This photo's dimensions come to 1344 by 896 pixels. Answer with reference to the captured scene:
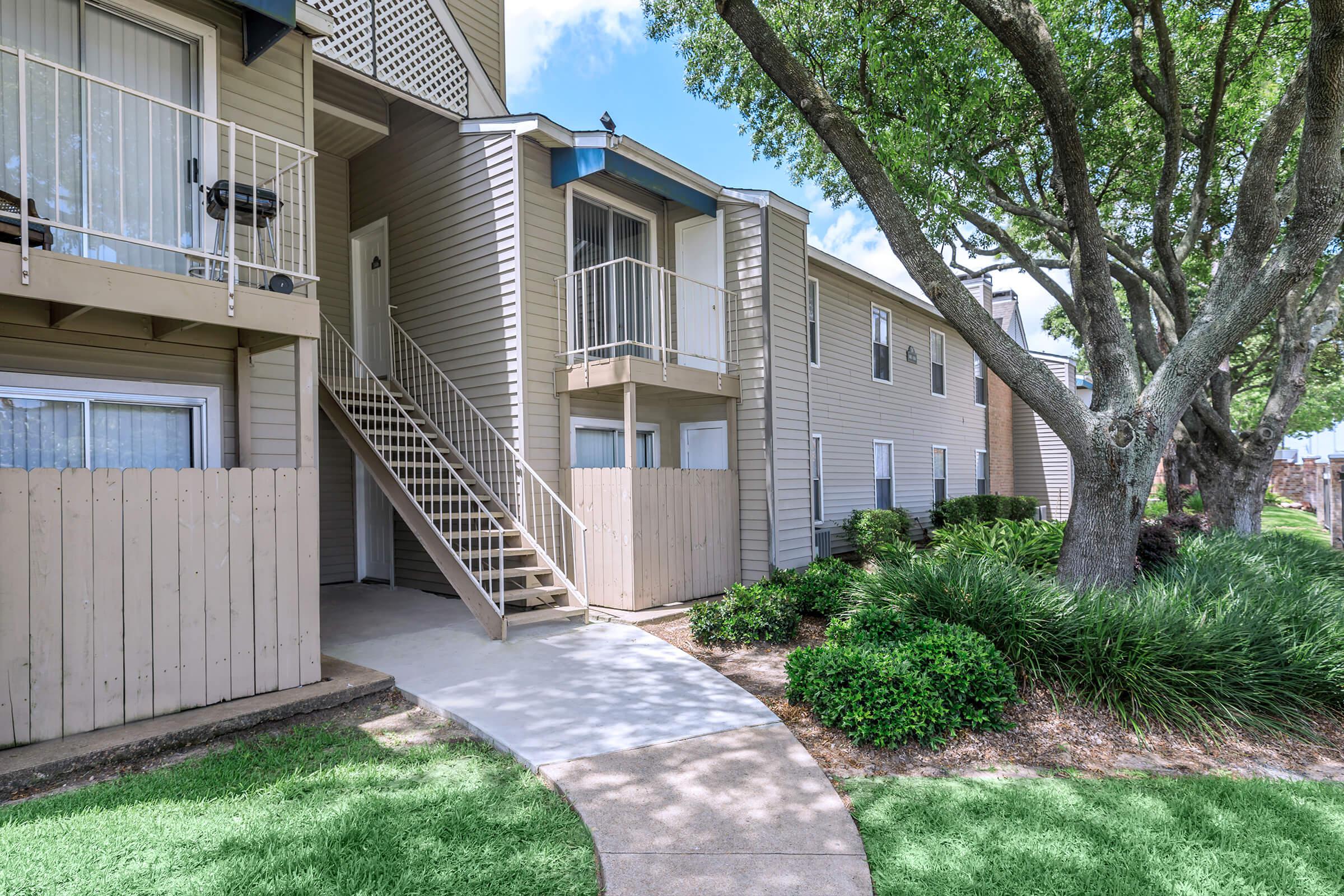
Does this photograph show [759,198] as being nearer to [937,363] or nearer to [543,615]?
[543,615]

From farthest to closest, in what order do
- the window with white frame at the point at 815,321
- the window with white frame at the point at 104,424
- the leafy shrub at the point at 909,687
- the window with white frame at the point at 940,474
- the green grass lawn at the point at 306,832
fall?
the window with white frame at the point at 940,474
the window with white frame at the point at 815,321
the window with white frame at the point at 104,424
the leafy shrub at the point at 909,687
the green grass lawn at the point at 306,832

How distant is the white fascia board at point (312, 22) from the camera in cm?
653

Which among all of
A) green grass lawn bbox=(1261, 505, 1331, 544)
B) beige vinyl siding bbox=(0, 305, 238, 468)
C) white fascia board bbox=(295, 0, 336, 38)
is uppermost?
white fascia board bbox=(295, 0, 336, 38)

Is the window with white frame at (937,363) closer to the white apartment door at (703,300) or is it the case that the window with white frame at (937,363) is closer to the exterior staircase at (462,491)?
the white apartment door at (703,300)

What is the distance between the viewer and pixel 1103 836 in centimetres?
356

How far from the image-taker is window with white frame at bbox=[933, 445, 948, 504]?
719 inches

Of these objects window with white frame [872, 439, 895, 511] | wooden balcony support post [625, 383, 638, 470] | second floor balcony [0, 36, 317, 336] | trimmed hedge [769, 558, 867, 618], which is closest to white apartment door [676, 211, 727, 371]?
wooden balcony support post [625, 383, 638, 470]

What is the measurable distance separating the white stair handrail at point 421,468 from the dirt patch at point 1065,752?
12.1 feet

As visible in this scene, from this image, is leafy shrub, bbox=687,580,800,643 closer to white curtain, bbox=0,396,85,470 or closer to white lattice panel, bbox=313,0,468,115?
white curtain, bbox=0,396,85,470

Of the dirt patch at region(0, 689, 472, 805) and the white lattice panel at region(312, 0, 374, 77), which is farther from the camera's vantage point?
the white lattice panel at region(312, 0, 374, 77)

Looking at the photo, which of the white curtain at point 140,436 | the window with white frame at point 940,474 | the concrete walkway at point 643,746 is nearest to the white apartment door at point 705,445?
the concrete walkway at point 643,746

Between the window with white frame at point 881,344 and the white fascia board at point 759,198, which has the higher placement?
the white fascia board at point 759,198

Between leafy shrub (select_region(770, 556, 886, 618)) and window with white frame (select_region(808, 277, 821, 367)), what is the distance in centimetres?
577

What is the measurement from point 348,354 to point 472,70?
159 inches
